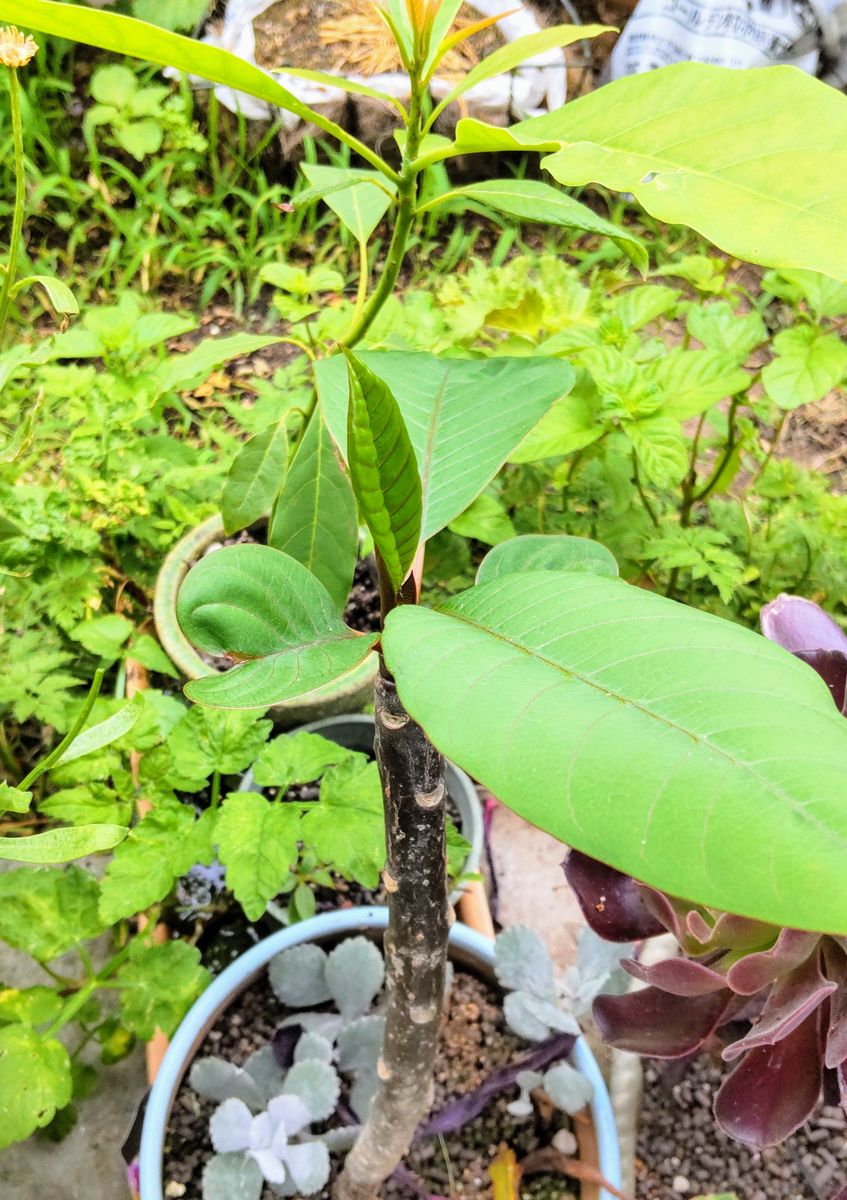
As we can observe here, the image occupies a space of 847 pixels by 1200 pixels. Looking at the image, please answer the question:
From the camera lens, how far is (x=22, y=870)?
93 centimetres

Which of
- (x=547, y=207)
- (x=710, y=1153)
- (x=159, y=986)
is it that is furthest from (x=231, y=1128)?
(x=547, y=207)

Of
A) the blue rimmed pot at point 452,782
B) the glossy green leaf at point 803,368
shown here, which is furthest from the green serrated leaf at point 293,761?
the glossy green leaf at point 803,368

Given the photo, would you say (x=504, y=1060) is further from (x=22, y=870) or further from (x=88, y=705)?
(x=88, y=705)

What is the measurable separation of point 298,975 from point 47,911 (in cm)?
27

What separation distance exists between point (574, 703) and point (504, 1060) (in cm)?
82

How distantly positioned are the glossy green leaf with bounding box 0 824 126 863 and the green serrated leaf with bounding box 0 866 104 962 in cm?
41

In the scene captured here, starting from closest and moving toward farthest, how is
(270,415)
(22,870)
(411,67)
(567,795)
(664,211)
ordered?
(567,795)
(664,211)
(411,67)
(22,870)
(270,415)

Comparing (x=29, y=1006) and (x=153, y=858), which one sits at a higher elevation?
(x=153, y=858)

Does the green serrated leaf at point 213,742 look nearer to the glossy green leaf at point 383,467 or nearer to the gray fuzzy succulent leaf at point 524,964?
the gray fuzzy succulent leaf at point 524,964

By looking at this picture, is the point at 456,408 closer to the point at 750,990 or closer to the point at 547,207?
the point at 547,207

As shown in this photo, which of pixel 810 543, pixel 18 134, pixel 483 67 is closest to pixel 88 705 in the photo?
pixel 18 134

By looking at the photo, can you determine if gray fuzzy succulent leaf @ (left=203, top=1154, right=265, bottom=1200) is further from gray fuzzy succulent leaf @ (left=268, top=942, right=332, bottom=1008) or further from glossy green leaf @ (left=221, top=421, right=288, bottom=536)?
glossy green leaf @ (left=221, top=421, right=288, bottom=536)

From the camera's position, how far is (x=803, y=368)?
1164mm

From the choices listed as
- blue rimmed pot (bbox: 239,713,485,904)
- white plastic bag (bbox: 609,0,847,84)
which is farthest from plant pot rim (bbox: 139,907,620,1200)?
white plastic bag (bbox: 609,0,847,84)
